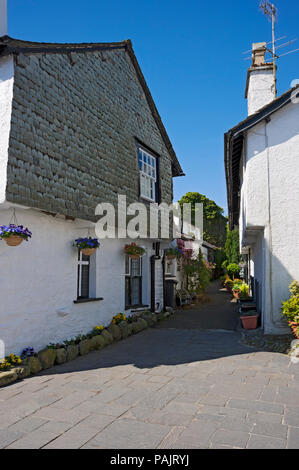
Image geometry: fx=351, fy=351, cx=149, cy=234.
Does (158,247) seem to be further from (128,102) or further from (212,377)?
(212,377)

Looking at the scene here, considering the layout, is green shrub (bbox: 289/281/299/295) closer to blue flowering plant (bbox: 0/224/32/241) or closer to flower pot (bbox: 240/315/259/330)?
flower pot (bbox: 240/315/259/330)

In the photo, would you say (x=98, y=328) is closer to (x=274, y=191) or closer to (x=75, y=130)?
(x=75, y=130)

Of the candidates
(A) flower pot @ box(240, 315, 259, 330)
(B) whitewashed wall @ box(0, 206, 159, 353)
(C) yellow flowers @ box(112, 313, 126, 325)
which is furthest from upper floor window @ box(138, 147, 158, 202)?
(A) flower pot @ box(240, 315, 259, 330)

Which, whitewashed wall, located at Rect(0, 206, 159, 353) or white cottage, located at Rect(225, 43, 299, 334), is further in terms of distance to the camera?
white cottage, located at Rect(225, 43, 299, 334)

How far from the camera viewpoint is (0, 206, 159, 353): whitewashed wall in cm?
643

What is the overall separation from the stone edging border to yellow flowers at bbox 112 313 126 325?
5.9 inches

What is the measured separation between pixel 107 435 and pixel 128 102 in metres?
9.68

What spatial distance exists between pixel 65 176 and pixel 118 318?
4.37 meters

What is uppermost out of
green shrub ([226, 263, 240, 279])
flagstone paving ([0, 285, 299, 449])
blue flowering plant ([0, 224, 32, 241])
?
blue flowering plant ([0, 224, 32, 241])

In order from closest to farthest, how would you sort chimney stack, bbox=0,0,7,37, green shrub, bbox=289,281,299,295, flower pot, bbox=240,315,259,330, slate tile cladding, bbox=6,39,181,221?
slate tile cladding, bbox=6,39,181,221 → chimney stack, bbox=0,0,7,37 → green shrub, bbox=289,281,299,295 → flower pot, bbox=240,315,259,330

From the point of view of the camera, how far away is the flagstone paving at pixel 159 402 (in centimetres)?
379

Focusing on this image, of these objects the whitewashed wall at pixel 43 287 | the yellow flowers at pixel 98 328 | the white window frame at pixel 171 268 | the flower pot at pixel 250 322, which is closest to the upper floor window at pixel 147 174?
the whitewashed wall at pixel 43 287

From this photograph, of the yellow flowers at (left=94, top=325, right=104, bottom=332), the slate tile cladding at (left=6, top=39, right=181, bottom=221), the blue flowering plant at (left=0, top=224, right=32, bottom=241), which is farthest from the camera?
the yellow flowers at (left=94, top=325, right=104, bottom=332)
